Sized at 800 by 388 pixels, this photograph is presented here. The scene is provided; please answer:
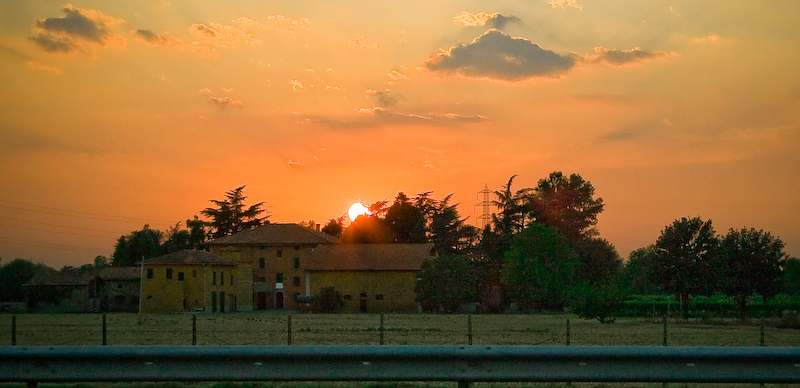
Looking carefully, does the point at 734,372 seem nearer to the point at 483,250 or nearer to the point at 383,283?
the point at 383,283

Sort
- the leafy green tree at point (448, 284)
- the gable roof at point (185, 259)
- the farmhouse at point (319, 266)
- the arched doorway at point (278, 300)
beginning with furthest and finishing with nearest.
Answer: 1. the arched doorway at point (278, 300)
2. the farmhouse at point (319, 266)
3. the gable roof at point (185, 259)
4. the leafy green tree at point (448, 284)

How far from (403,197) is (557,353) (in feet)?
349

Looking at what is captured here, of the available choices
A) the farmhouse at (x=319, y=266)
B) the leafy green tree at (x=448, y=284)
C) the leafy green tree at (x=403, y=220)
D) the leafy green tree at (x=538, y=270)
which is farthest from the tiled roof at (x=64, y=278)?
the leafy green tree at (x=538, y=270)

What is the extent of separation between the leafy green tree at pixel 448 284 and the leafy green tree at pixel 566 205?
2980 cm

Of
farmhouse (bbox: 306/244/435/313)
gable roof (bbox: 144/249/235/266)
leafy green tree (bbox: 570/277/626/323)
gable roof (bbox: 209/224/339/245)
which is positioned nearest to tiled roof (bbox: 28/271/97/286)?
gable roof (bbox: 209/224/339/245)

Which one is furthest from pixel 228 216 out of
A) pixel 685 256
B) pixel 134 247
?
pixel 685 256

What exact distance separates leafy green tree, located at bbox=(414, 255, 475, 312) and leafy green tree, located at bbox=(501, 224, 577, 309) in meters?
8.40

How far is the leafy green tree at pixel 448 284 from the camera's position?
Result: 71.4 m

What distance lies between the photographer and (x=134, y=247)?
11319cm

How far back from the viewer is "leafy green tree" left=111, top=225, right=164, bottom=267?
111000 mm

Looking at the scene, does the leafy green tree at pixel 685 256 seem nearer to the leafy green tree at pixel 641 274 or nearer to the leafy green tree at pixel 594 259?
the leafy green tree at pixel 641 274

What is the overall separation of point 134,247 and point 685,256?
81.3 meters

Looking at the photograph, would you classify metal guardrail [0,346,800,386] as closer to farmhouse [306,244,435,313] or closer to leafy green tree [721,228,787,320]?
leafy green tree [721,228,787,320]

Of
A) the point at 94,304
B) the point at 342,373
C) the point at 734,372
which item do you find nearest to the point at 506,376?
the point at 342,373
